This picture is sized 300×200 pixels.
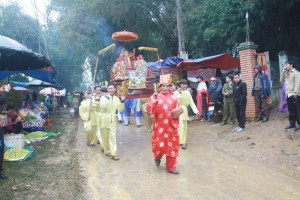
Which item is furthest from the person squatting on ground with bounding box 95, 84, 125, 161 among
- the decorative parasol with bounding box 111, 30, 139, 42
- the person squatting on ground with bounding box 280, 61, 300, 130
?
the person squatting on ground with bounding box 280, 61, 300, 130

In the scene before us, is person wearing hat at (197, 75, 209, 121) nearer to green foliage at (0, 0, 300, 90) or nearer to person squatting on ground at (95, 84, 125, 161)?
green foliage at (0, 0, 300, 90)

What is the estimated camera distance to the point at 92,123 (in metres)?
6.84

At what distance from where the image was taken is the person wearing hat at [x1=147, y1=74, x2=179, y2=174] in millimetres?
4457

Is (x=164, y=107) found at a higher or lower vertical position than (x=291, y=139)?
higher

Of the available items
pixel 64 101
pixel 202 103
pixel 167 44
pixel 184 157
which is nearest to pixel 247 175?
pixel 184 157

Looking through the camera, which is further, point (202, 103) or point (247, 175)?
point (202, 103)

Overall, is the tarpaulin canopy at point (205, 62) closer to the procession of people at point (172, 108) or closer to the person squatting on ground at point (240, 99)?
the procession of people at point (172, 108)

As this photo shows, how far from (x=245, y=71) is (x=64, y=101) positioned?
27.4 m

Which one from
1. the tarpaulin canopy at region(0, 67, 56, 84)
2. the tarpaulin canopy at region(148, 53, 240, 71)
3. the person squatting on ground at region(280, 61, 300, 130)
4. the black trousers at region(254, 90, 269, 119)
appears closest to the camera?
the person squatting on ground at region(280, 61, 300, 130)

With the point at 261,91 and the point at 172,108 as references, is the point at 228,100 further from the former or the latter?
the point at 172,108

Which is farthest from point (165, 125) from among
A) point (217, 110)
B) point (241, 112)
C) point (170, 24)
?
point (170, 24)

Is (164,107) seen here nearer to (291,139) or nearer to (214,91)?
(291,139)

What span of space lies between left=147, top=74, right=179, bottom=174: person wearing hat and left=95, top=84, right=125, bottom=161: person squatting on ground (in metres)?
1.19

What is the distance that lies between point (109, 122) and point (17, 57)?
438 centimetres
